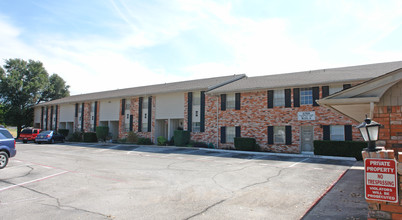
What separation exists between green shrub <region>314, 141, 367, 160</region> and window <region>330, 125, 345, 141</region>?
113cm

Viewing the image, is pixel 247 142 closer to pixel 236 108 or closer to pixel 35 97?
pixel 236 108

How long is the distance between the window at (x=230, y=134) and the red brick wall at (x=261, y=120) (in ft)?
0.91

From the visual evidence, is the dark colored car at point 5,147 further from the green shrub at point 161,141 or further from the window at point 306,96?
the window at point 306,96

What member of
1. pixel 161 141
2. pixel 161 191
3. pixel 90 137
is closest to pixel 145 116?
pixel 161 141

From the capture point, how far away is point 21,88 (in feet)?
136

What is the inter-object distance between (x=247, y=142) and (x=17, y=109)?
122 feet

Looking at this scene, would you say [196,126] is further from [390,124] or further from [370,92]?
[390,124]

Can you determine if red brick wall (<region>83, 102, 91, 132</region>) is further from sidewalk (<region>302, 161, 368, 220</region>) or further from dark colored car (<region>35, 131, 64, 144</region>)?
sidewalk (<region>302, 161, 368, 220</region>)

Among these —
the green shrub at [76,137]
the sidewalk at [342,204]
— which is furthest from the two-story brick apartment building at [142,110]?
the sidewalk at [342,204]

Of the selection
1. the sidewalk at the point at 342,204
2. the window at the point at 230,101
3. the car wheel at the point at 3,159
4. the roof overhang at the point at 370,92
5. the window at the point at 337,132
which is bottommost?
the sidewalk at the point at 342,204

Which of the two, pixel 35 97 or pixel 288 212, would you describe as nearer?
pixel 288 212

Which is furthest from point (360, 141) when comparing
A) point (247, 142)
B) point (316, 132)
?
point (247, 142)

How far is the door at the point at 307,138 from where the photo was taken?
18891 millimetres

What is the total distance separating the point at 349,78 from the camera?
56.8 ft
